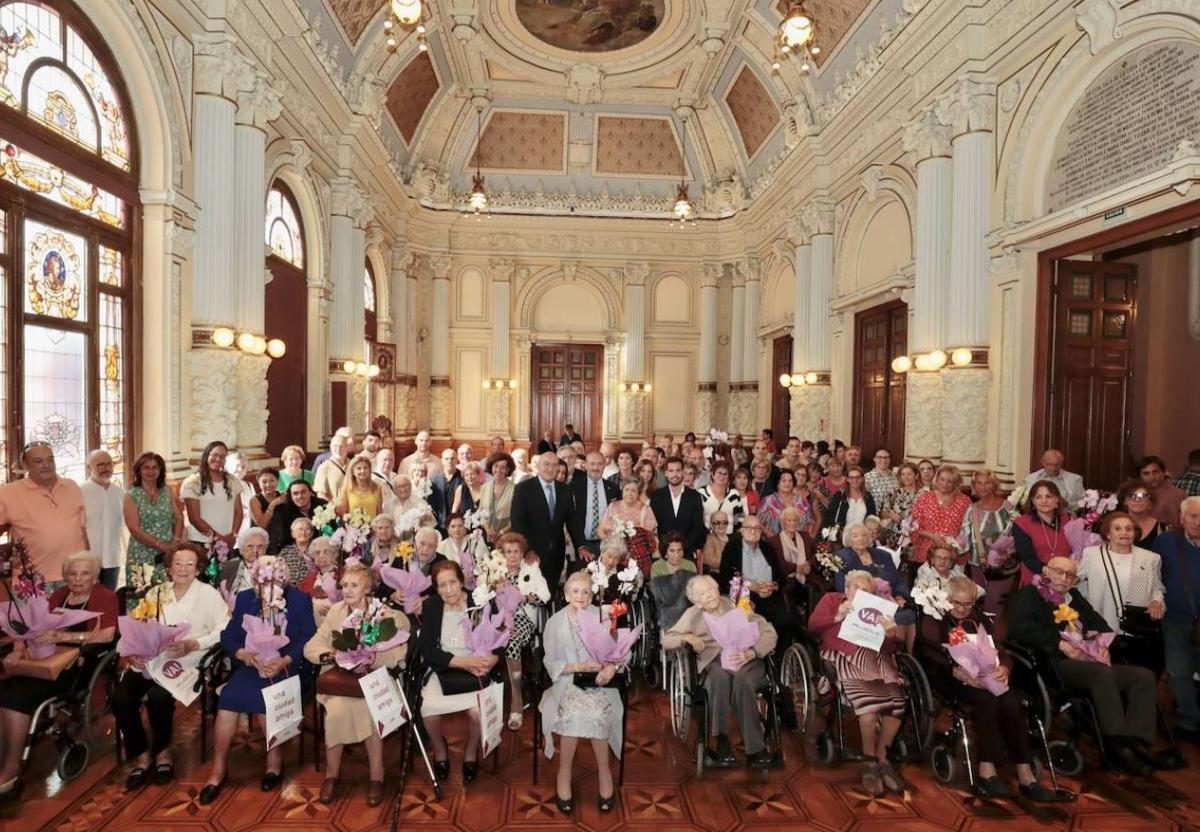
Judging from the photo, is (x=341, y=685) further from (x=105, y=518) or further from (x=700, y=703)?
(x=105, y=518)

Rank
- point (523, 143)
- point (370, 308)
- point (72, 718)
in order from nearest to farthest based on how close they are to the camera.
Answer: point (72, 718) → point (370, 308) → point (523, 143)

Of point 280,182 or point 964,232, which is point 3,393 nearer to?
point 280,182

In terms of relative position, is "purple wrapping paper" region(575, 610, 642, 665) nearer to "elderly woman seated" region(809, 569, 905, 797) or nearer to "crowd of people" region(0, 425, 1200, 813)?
"crowd of people" region(0, 425, 1200, 813)

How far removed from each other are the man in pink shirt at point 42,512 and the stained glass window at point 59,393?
3.98 ft

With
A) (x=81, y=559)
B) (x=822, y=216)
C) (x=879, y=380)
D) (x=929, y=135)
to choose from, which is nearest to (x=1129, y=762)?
(x=81, y=559)

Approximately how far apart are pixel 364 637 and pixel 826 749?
10.0 feet

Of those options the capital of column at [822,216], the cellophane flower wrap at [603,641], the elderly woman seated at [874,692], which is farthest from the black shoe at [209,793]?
the capital of column at [822,216]

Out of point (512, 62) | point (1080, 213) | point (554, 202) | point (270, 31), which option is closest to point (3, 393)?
point (270, 31)

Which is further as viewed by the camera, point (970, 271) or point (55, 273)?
point (970, 271)

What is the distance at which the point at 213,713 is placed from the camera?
16.4 feet

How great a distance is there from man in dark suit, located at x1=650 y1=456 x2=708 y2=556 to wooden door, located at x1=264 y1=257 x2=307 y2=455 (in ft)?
21.4

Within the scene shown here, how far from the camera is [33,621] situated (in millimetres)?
4152

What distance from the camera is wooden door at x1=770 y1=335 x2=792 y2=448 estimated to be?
55.9 feet

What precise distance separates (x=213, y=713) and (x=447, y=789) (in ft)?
6.62
